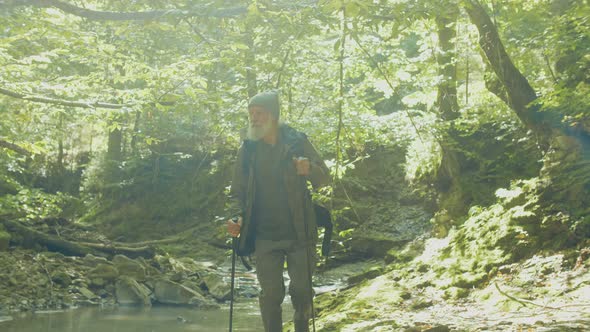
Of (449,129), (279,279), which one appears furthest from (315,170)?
(449,129)

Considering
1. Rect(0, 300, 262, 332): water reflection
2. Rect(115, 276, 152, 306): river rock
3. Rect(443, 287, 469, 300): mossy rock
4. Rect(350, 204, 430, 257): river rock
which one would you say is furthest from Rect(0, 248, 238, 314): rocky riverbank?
Rect(443, 287, 469, 300): mossy rock

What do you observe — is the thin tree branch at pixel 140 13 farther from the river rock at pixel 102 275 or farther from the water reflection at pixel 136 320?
the river rock at pixel 102 275

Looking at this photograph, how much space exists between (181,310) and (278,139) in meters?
7.28

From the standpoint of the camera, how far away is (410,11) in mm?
5031

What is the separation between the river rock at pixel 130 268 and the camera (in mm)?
13352

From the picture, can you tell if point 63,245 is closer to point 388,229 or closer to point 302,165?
point 388,229

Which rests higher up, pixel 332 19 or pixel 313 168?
pixel 332 19

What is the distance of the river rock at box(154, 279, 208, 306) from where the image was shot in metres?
12.2

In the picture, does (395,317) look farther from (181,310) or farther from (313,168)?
A: (181,310)

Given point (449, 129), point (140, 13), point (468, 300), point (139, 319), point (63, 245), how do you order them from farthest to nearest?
1. point (63, 245)
2. point (449, 129)
3. point (139, 319)
4. point (468, 300)
5. point (140, 13)

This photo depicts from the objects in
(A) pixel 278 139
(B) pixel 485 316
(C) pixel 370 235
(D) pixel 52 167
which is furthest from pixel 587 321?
(D) pixel 52 167

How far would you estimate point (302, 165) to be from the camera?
15.2 ft

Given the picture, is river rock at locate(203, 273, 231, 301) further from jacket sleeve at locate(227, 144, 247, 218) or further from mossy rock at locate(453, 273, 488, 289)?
jacket sleeve at locate(227, 144, 247, 218)

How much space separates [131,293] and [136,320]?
2806 mm
